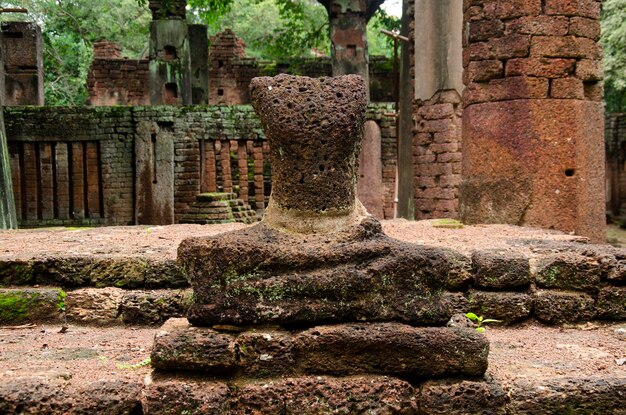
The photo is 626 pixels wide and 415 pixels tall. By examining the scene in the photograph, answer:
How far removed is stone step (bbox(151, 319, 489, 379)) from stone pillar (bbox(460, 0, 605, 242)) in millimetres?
3775

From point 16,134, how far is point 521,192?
34.4 ft

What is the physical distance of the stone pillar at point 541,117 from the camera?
6.41m

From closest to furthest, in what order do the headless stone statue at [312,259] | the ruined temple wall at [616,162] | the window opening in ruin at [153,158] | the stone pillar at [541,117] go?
the headless stone statue at [312,259] → the stone pillar at [541,117] → the window opening in ruin at [153,158] → the ruined temple wall at [616,162]

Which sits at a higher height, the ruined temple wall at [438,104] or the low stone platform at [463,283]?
the ruined temple wall at [438,104]

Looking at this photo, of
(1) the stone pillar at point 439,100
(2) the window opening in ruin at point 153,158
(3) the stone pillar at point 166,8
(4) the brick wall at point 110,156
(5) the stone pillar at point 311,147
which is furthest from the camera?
(3) the stone pillar at point 166,8

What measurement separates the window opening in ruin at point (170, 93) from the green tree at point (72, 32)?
956 centimetres

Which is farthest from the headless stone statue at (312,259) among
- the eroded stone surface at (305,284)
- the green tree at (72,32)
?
the green tree at (72,32)

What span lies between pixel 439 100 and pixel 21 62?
34.4 ft

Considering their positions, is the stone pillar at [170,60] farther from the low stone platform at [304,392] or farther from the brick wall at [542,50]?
the low stone platform at [304,392]

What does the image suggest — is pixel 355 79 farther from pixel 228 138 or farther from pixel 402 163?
pixel 228 138

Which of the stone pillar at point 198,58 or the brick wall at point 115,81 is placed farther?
the brick wall at point 115,81

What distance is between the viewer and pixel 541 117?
6445 millimetres

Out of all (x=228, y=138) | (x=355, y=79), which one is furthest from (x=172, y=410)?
(x=228, y=138)

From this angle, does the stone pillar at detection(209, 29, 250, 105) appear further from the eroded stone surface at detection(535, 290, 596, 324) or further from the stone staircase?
the eroded stone surface at detection(535, 290, 596, 324)
